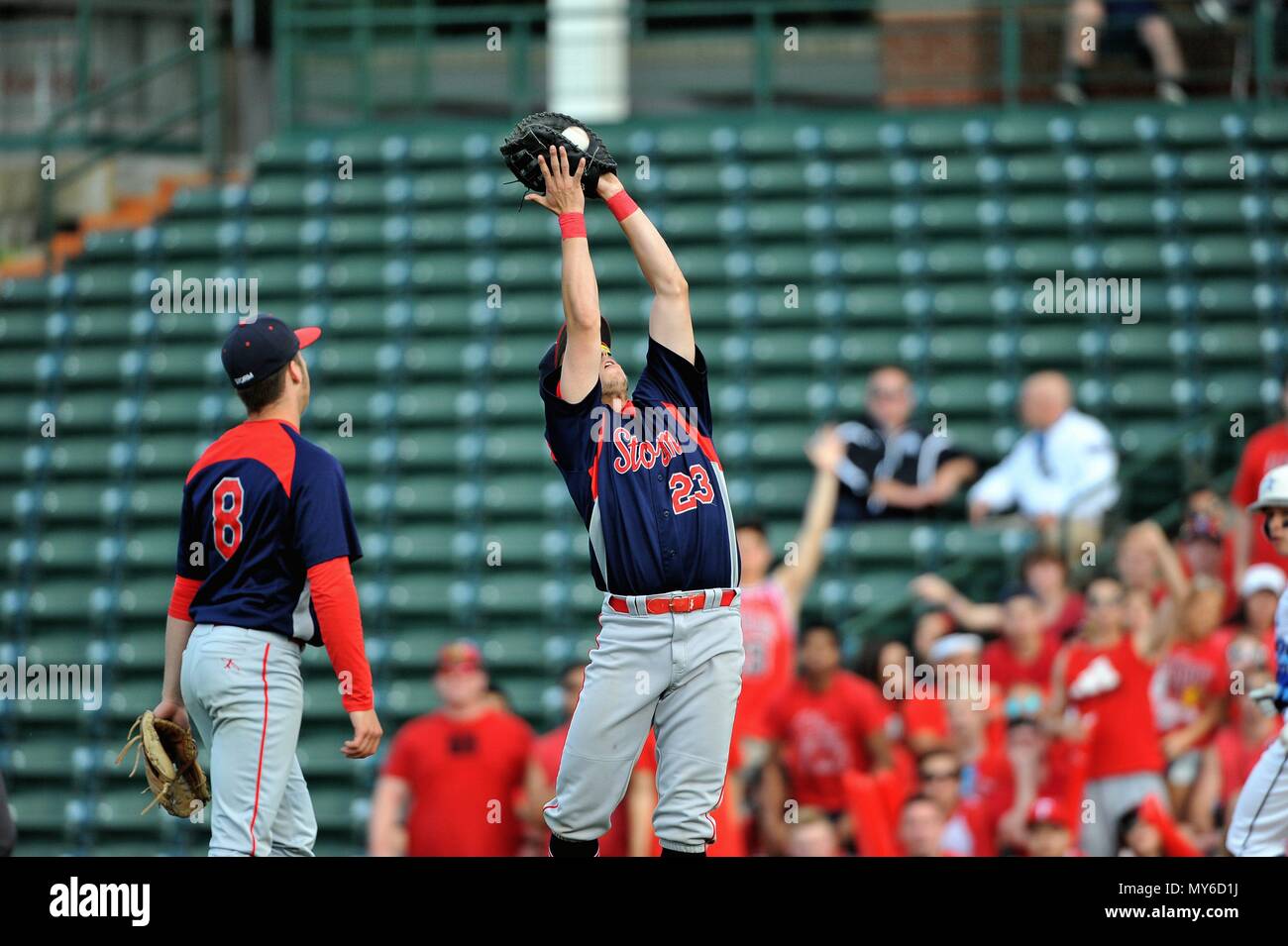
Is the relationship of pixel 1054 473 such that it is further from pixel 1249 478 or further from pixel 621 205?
pixel 621 205

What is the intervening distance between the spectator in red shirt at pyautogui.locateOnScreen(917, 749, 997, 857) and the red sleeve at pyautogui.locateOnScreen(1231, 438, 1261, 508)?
1795mm

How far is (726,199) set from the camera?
36.2 feet

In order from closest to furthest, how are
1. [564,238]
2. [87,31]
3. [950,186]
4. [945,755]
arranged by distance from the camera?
1. [564,238]
2. [945,755]
3. [950,186]
4. [87,31]

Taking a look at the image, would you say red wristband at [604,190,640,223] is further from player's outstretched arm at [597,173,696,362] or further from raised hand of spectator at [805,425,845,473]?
raised hand of spectator at [805,425,845,473]

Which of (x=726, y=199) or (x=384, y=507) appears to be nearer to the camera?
(x=384, y=507)

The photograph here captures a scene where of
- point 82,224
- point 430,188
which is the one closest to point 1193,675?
point 430,188

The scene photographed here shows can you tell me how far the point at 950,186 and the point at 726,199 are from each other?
1296mm

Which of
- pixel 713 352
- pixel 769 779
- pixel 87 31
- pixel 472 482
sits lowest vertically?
pixel 769 779

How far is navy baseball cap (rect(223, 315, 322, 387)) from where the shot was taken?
14.9 ft

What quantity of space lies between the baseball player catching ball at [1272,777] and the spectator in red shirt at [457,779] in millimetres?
2880

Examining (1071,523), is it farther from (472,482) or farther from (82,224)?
(82,224)

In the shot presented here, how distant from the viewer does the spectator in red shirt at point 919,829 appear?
23.0 feet

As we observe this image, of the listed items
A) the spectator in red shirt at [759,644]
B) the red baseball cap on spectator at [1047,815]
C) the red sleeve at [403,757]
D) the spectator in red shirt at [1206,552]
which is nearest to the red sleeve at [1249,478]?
the spectator in red shirt at [1206,552]
